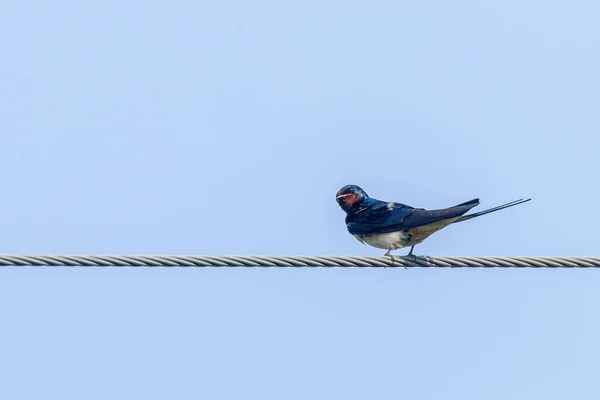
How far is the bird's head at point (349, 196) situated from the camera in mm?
10930

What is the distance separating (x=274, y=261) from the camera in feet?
22.3

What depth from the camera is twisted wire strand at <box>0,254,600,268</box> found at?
654cm

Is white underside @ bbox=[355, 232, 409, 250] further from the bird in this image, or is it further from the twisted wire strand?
the twisted wire strand

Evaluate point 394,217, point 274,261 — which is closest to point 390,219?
point 394,217

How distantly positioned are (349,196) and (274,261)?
427 cm

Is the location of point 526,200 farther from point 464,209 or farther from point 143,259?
point 143,259

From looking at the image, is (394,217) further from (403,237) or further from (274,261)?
(274,261)

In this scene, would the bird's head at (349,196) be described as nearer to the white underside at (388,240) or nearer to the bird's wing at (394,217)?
the bird's wing at (394,217)

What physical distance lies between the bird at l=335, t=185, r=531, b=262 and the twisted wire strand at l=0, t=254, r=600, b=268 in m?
1.46

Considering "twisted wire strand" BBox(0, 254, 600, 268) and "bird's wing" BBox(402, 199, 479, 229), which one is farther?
"bird's wing" BBox(402, 199, 479, 229)

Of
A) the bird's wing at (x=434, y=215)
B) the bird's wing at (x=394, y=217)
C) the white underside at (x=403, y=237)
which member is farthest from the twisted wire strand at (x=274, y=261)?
the white underside at (x=403, y=237)

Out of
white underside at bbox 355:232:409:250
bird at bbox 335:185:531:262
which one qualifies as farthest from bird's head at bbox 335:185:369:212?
white underside at bbox 355:232:409:250

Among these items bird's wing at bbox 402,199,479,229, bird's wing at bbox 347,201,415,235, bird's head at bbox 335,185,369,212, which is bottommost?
bird's wing at bbox 402,199,479,229

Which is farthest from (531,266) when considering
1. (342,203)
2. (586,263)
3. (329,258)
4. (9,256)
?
(342,203)
